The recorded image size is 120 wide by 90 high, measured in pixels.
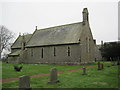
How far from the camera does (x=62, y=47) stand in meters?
31.4

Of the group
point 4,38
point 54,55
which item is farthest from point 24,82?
point 4,38

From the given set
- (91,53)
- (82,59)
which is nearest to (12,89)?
(82,59)

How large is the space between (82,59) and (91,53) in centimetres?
500

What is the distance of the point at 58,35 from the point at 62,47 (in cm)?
434

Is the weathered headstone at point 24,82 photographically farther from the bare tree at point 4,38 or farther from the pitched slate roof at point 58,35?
the bare tree at point 4,38

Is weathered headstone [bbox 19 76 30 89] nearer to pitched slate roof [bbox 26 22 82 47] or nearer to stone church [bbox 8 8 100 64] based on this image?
stone church [bbox 8 8 100 64]

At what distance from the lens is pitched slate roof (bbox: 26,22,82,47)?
3093cm

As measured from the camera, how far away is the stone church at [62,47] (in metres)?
29.7

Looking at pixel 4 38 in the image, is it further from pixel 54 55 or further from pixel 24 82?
pixel 24 82

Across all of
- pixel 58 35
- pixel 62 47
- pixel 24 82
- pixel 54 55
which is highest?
pixel 58 35

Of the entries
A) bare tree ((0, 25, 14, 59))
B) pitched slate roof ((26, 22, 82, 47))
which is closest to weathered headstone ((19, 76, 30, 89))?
pitched slate roof ((26, 22, 82, 47))

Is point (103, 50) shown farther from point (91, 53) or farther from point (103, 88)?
point (103, 88)

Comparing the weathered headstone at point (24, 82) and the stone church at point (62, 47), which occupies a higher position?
the stone church at point (62, 47)

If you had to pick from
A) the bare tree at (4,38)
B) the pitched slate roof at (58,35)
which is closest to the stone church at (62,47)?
the pitched slate roof at (58,35)
